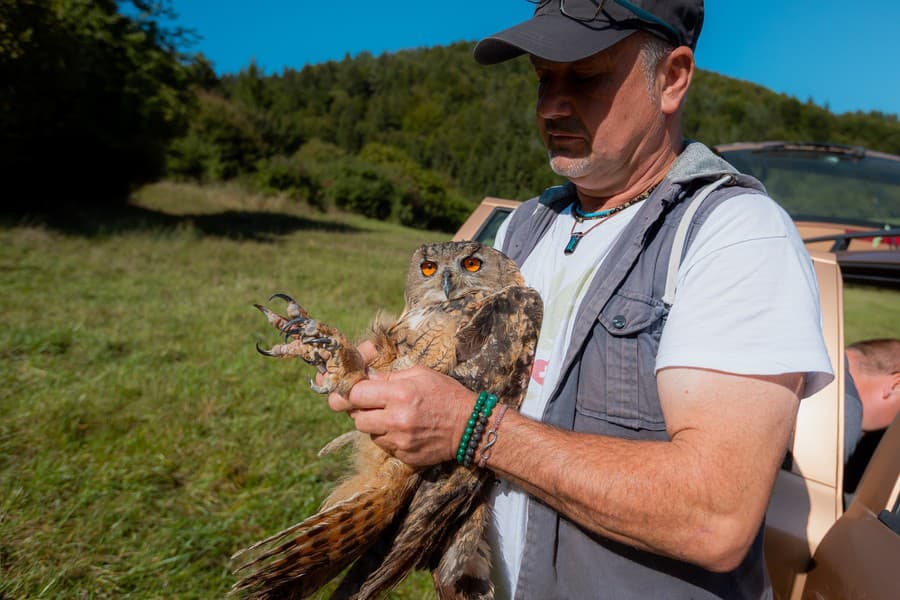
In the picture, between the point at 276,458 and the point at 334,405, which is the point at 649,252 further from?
the point at 276,458

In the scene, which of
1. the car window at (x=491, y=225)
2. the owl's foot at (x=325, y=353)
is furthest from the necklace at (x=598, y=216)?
the car window at (x=491, y=225)

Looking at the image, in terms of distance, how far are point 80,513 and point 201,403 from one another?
158 cm

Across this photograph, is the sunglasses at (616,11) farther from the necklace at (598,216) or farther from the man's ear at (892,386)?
the man's ear at (892,386)

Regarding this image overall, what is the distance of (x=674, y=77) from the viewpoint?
1588 millimetres

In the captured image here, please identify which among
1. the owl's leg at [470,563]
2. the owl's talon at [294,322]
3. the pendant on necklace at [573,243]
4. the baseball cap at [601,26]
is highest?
the baseball cap at [601,26]

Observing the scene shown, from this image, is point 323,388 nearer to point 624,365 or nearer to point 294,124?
point 624,365

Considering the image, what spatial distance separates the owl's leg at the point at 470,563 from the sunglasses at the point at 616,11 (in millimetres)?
1408

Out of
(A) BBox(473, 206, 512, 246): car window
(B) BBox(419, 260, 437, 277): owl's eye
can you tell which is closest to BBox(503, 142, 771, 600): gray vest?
(B) BBox(419, 260, 437, 277): owl's eye

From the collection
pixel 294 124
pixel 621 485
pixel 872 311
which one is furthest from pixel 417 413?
pixel 294 124

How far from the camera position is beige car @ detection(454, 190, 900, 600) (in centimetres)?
154

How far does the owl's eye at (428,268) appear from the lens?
2.43m

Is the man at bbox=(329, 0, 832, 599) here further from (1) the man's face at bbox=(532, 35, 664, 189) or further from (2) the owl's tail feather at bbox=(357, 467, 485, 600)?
(2) the owl's tail feather at bbox=(357, 467, 485, 600)

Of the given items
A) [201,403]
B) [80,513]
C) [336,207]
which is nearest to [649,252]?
[80,513]

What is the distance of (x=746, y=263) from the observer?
3.96ft
